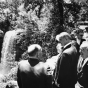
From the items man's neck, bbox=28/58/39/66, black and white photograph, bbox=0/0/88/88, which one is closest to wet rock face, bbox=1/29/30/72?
black and white photograph, bbox=0/0/88/88

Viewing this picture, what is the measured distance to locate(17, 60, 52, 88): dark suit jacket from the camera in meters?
2.90

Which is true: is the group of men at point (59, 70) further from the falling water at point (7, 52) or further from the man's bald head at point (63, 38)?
the falling water at point (7, 52)

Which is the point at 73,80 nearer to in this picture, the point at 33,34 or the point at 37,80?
the point at 37,80

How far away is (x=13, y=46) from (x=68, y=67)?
9016 mm

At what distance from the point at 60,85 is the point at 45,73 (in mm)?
913

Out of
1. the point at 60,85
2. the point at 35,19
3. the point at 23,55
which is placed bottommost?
the point at 23,55

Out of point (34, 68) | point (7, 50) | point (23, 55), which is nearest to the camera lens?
point (34, 68)

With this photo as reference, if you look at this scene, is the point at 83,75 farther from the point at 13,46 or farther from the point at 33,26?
the point at 13,46

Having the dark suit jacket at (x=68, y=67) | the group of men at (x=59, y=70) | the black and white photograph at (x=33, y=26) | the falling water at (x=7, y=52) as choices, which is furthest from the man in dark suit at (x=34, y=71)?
the falling water at (x=7, y=52)

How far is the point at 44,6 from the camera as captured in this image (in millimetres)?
12578

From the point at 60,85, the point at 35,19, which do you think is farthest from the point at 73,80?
the point at 35,19

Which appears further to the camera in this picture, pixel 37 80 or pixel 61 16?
pixel 61 16

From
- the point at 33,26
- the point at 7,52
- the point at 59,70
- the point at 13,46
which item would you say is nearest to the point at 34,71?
the point at 59,70

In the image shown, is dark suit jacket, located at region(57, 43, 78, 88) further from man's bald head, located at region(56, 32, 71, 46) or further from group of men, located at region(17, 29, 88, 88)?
man's bald head, located at region(56, 32, 71, 46)
